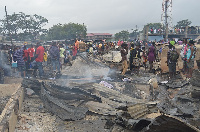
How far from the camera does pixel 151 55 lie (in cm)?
1090

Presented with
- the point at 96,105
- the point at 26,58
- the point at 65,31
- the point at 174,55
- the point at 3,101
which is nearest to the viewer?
the point at 96,105

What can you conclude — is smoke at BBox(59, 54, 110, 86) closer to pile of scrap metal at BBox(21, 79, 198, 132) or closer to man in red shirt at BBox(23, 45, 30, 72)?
pile of scrap metal at BBox(21, 79, 198, 132)

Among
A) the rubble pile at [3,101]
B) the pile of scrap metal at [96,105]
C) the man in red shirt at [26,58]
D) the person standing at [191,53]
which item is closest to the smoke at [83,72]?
the pile of scrap metal at [96,105]

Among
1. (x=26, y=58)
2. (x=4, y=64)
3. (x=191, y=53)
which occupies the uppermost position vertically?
(x=191, y=53)

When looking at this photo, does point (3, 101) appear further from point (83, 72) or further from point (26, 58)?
point (83, 72)

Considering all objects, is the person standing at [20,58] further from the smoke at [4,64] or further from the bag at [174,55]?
the bag at [174,55]

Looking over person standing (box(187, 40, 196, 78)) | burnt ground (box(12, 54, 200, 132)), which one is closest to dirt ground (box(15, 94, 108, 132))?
burnt ground (box(12, 54, 200, 132))

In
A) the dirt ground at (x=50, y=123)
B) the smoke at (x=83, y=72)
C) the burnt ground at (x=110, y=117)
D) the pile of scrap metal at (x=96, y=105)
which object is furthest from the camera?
the smoke at (x=83, y=72)

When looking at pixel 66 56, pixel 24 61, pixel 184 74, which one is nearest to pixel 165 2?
pixel 66 56

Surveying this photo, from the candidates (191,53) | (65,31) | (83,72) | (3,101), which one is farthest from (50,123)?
(65,31)

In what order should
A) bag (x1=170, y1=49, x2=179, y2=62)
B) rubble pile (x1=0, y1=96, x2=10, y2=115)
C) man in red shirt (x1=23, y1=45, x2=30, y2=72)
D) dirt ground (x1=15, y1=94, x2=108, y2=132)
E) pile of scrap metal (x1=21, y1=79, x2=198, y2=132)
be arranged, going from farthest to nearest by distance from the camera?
man in red shirt (x1=23, y1=45, x2=30, y2=72) < bag (x1=170, y1=49, x2=179, y2=62) < rubble pile (x1=0, y1=96, x2=10, y2=115) < dirt ground (x1=15, y1=94, x2=108, y2=132) < pile of scrap metal (x1=21, y1=79, x2=198, y2=132)

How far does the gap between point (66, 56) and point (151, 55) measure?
7451 mm

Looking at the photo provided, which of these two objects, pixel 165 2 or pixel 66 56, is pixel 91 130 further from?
pixel 165 2

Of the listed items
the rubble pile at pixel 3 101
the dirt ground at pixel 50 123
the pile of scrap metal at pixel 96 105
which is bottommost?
the dirt ground at pixel 50 123
